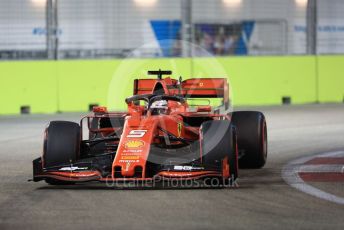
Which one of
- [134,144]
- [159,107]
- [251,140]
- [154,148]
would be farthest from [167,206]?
[251,140]

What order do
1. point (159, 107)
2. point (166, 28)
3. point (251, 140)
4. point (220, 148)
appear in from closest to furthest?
point (220, 148), point (159, 107), point (251, 140), point (166, 28)

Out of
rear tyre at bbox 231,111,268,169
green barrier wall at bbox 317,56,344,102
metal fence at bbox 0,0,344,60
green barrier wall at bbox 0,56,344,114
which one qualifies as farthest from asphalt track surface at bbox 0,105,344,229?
green barrier wall at bbox 317,56,344,102

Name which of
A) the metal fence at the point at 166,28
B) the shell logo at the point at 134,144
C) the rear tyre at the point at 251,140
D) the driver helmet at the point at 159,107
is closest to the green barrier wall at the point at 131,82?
the metal fence at the point at 166,28

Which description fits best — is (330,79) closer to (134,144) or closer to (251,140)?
(251,140)

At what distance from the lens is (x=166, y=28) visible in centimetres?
2542

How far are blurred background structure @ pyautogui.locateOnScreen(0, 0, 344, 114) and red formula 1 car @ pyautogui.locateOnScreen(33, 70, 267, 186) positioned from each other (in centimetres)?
1138

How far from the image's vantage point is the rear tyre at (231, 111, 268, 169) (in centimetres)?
1177

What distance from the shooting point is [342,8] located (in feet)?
90.4

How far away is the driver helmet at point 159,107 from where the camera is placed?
440 inches

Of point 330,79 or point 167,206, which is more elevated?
point 330,79

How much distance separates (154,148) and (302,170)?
2.17 m

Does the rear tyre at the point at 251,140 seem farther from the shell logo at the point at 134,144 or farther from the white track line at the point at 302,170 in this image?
the shell logo at the point at 134,144

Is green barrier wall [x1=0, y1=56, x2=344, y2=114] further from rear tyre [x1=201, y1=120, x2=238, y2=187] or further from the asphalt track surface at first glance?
rear tyre [x1=201, y1=120, x2=238, y2=187]

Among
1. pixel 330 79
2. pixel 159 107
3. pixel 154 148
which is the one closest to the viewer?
pixel 154 148
